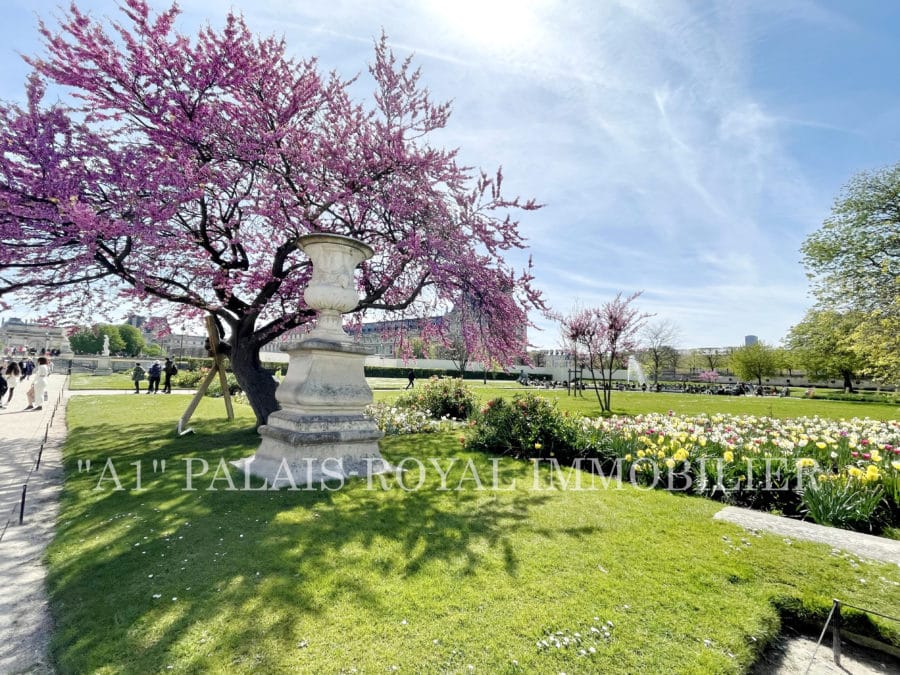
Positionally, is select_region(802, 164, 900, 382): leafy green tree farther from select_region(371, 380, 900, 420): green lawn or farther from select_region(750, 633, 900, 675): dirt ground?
select_region(750, 633, 900, 675): dirt ground

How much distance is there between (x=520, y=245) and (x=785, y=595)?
7.94 meters

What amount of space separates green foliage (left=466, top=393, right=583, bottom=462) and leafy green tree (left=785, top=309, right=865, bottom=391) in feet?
71.7

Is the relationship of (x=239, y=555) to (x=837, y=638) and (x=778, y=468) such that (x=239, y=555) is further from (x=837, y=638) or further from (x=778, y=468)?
(x=778, y=468)

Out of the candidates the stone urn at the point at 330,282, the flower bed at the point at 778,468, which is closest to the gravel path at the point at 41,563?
the flower bed at the point at 778,468

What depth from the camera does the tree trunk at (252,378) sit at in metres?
9.41

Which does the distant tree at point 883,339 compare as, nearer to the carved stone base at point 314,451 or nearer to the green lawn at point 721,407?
the green lawn at point 721,407

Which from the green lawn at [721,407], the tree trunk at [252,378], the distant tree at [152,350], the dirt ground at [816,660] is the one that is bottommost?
the green lawn at [721,407]

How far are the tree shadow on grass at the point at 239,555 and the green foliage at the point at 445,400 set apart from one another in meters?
7.16

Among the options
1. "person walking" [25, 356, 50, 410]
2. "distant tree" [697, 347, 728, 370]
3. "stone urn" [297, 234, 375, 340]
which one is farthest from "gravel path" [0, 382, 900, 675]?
"distant tree" [697, 347, 728, 370]

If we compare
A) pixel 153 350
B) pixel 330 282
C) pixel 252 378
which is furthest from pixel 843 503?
pixel 153 350

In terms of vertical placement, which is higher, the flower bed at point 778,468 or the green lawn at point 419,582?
the flower bed at point 778,468

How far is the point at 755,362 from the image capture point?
47625 millimetres

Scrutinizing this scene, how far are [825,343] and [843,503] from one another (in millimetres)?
34904

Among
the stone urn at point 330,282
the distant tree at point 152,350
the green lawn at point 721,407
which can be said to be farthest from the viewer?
the distant tree at point 152,350
